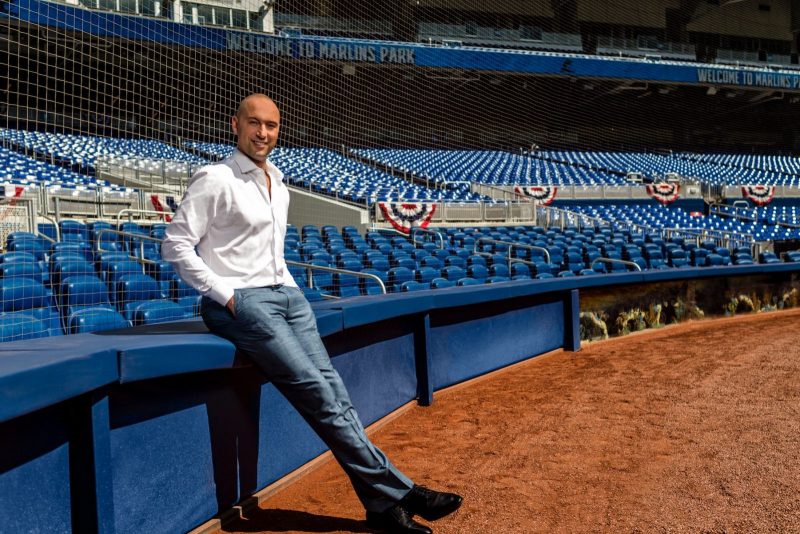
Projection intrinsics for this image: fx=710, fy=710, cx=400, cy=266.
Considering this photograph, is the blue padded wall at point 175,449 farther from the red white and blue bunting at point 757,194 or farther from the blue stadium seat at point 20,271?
the red white and blue bunting at point 757,194

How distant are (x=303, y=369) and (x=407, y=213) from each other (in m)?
13.3

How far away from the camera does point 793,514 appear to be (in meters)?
3.06

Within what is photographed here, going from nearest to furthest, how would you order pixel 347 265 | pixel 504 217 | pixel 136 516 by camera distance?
pixel 136 516, pixel 347 265, pixel 504 217

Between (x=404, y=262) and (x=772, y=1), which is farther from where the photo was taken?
(x=772, y=1)

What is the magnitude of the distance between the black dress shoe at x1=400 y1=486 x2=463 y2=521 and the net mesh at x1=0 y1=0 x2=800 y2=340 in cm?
257

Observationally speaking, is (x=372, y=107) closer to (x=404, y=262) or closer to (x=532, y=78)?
(x=532, y=78)

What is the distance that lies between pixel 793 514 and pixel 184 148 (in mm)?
17581

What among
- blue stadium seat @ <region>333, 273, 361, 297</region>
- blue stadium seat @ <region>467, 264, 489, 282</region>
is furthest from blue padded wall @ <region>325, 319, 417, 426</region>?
blue stadium seat @ <region>467, 264, 489, 282</region>

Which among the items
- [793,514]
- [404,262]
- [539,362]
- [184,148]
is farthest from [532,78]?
[793,514]

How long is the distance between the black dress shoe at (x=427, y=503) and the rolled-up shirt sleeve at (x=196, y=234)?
117cm

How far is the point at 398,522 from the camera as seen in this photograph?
2.93 m

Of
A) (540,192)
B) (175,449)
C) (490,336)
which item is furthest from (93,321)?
(540,192)

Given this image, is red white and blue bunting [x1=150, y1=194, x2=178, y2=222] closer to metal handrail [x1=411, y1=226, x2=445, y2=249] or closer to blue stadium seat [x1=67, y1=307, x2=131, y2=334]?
metal handrail [x1=411, y1=226, x2=445, y2=249]

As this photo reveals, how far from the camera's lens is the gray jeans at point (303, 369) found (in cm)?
277
